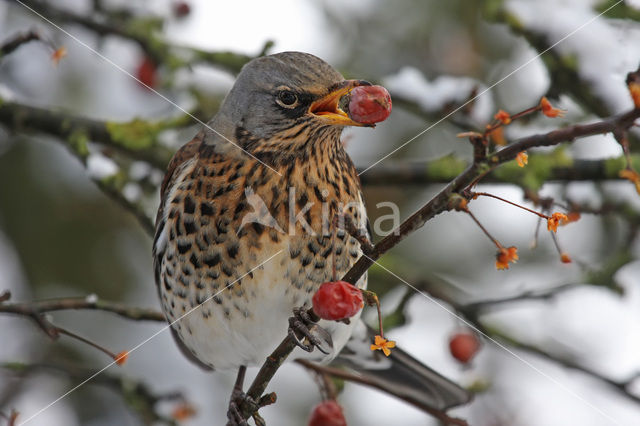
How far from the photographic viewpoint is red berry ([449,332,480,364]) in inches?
146

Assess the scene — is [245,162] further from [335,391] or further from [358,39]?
[358,39]

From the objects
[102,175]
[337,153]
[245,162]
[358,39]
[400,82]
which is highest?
[358,39]

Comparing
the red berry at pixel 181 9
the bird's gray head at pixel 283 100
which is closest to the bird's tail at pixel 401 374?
the bird's gray head at pixel 283 100

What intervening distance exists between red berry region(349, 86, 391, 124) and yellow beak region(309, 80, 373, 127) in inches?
3.4

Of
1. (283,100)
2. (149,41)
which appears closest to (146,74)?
(149,41)

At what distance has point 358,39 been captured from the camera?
5.91 meters

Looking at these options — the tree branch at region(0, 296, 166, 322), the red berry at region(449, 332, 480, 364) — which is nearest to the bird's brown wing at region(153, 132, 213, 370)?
the tree branch at region(0, 296, 166, 322)

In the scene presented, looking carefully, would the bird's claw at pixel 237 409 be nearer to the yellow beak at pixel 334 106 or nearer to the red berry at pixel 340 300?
the red berry at pixel 340 300

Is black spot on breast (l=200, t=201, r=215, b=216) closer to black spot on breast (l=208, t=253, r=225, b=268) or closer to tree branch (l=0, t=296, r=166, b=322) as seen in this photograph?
black spot on breast (l=208, t=253, r=225, b=268)

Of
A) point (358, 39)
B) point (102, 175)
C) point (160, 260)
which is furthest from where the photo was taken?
point (358, 39)

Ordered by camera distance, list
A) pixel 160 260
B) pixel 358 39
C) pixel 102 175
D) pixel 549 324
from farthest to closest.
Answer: pixel 358 39 < pixel 549 324 < pixel 102 175 < pixel 160 260

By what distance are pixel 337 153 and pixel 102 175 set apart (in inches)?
45.3

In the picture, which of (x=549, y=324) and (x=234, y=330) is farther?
(x=549, y=324)

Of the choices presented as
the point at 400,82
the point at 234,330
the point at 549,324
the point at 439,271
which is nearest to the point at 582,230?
the point at 549,324
